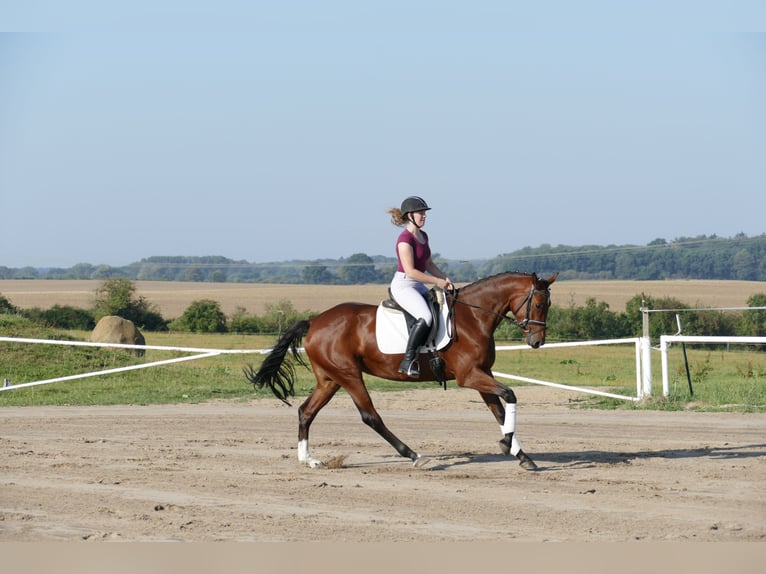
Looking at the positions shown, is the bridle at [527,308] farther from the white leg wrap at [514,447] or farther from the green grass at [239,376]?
the green grass at [239,376]

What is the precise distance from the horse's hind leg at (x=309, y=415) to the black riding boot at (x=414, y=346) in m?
0.95

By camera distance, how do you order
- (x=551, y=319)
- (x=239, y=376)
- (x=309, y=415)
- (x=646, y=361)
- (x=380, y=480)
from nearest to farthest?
1. (x=380, y=480)
2. (x=309, y=415)
3. (x=646, y=361)
4. (x=239, y=376)
5. (x=551, y=319)

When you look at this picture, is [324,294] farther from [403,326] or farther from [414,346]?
[414,346]

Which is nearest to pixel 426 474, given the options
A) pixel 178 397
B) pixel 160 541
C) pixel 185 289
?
pixel 160 541

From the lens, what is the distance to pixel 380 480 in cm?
1040

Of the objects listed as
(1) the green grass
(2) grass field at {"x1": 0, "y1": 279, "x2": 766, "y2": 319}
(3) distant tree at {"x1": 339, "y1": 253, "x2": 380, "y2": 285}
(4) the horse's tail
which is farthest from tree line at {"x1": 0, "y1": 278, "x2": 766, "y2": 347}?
(4) the horse's tail

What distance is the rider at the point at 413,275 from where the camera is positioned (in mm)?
10820

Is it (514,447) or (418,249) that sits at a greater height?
(418,249)

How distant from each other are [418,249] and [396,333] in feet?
3.15

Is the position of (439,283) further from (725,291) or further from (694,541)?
(725,291)

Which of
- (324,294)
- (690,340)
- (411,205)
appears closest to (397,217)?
(411,205)

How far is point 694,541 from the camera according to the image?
24.3ft

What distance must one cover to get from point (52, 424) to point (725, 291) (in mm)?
48976

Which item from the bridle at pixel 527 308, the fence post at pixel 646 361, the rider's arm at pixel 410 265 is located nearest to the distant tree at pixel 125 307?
the fence post at pixel 646 361
